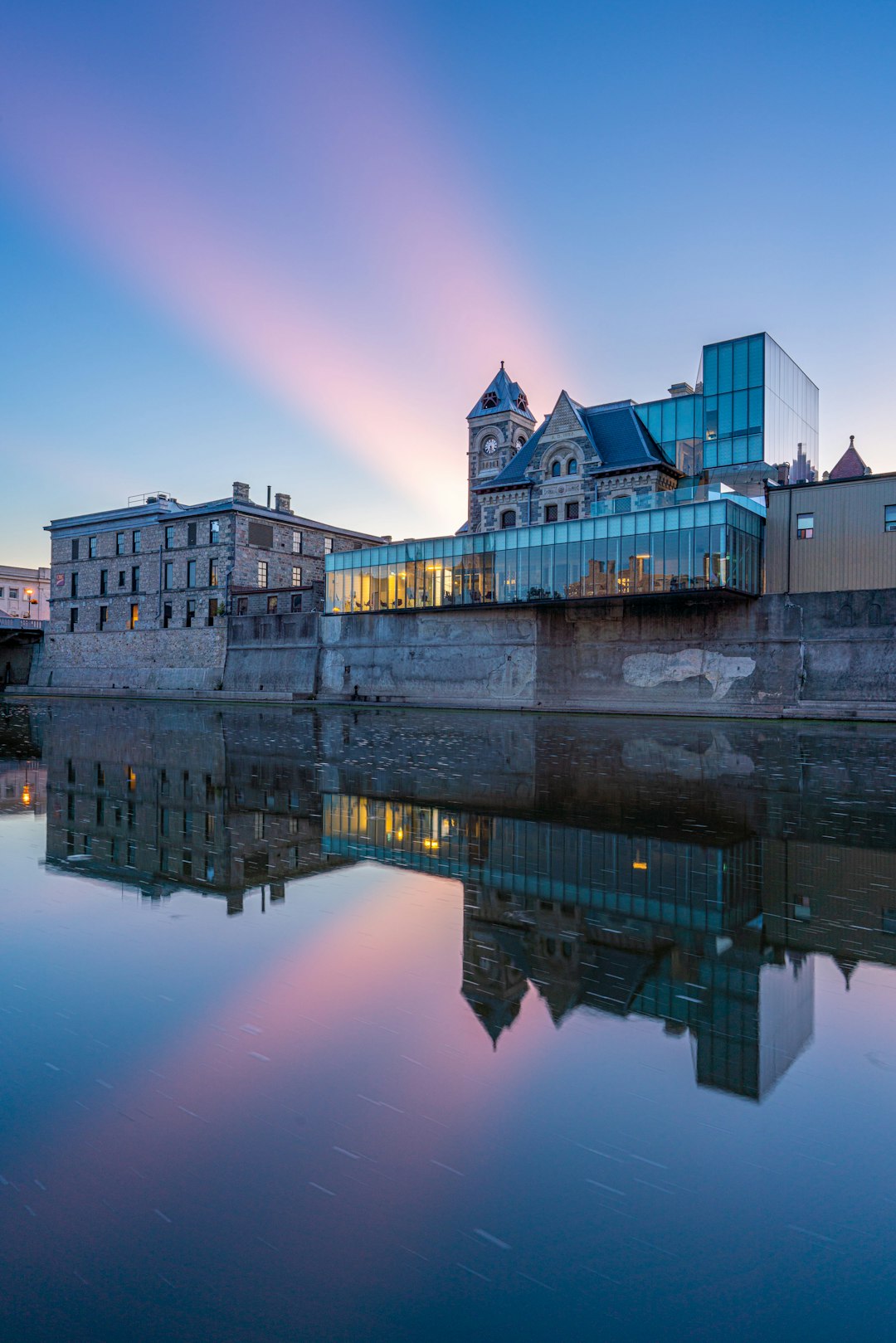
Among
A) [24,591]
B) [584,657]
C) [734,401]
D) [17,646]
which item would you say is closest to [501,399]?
[734,401]

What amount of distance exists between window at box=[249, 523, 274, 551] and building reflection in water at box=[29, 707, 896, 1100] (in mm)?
41765

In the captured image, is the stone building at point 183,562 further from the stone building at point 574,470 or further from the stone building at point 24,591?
the stone building at point 24,591

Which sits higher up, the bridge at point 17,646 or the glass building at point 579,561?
the glass building at point 579,561

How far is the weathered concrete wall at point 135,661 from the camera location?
57625 millimetres

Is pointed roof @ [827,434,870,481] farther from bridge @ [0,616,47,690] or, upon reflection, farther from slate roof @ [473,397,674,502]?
bridge @ [0,616,47,690]

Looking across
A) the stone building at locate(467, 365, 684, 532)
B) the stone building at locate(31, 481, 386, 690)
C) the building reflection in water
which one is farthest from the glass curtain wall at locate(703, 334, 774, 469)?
the building reflection in water

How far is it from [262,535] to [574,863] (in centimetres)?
5357

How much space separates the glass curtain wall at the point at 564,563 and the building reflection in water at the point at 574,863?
21360 millimetres

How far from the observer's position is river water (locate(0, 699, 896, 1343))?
286 centimetres

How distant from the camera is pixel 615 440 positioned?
1930 inches

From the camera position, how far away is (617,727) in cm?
3061

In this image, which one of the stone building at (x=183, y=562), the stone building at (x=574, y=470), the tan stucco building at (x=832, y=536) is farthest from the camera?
→ the stone building at (x=183, y=562)

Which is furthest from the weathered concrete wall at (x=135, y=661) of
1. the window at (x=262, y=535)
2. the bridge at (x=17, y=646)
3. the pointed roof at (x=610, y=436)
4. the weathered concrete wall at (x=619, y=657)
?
the pointed roof at (x=610, y=436)

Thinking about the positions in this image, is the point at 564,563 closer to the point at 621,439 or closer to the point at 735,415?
the point at 621,439
